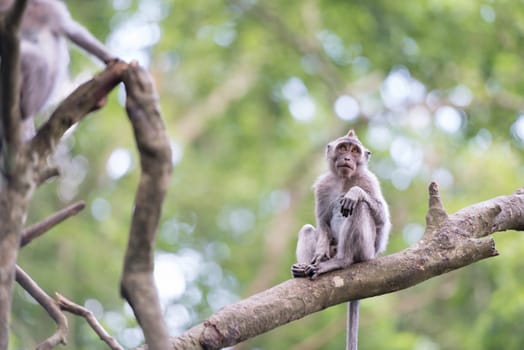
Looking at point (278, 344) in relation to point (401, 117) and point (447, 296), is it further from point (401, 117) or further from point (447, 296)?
point (401, 117)

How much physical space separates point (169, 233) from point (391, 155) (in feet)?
17.1

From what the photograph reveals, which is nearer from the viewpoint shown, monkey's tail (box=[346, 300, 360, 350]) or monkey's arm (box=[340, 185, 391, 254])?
monkey's tail (box=[346, 300, 360, 350])

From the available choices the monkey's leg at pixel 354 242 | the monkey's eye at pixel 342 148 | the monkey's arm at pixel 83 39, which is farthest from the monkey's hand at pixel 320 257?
the monkey's arm at pixel 83 39

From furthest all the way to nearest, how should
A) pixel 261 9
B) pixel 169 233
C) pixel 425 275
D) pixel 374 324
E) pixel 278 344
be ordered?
pixel 169 233 → pixel 261 9 → pixel 278 344 → pixel 374 324 → pixel 425 275

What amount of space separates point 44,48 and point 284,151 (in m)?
12.7

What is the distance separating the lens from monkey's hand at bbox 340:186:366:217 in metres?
6.50

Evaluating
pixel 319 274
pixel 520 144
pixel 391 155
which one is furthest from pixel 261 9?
pixel 319 274

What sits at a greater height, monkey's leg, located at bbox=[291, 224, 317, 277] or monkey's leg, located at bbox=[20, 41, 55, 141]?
monkey's leg, located at bbox=[20, 41, 55, 141]

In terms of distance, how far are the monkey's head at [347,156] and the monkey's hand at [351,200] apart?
0.51 meters

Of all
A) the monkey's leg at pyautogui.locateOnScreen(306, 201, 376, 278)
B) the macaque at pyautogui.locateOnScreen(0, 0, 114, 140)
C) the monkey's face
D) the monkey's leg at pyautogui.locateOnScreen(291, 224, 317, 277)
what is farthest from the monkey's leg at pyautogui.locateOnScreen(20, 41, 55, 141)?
the monkey's leg at pyautogui.locateOnScreen(306, 201, 376, 278)

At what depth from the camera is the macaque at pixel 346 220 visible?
6.30m

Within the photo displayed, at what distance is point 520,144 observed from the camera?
14062mm

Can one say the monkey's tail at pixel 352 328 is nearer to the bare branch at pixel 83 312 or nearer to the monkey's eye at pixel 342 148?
the monkey's eye at pixel 342 148

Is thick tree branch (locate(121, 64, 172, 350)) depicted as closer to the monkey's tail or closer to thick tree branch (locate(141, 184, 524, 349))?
thick tree branch (locate(141, 184, 524, 349))
